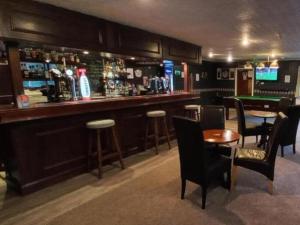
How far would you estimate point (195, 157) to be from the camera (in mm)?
2166

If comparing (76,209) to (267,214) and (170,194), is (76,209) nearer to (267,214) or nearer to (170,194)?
(170,194)

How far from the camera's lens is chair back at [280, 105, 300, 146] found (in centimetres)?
353

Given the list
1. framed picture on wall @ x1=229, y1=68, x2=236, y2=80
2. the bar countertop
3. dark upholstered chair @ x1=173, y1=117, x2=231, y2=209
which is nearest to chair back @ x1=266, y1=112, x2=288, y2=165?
dark upholstered chair @ x1=173, y1=117, x2=231, y2=209

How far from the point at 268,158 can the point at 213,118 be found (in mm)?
1044

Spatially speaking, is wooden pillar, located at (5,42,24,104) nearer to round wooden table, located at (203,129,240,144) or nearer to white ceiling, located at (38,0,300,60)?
white ceiling, located at (38,0,300,60)

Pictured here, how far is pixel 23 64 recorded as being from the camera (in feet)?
13.9

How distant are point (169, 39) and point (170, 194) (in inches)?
129

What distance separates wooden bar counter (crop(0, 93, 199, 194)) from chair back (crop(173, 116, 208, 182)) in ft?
4.88

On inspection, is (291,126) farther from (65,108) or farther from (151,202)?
(65,108)

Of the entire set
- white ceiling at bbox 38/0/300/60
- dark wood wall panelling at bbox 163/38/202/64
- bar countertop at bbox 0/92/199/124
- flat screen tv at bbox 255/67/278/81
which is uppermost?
white ceiling at bbox 38/0/300/60

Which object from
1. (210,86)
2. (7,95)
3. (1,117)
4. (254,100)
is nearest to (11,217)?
(1,117)

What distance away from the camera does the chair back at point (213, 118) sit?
10.6ft

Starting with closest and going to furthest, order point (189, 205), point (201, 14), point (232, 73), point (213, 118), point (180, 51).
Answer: point (189, 205)
point (201, 14)
point (213, 118)
point (180, 51)
point (232, 73)

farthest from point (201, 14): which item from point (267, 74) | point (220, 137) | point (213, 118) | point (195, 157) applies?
point (267, 74)
